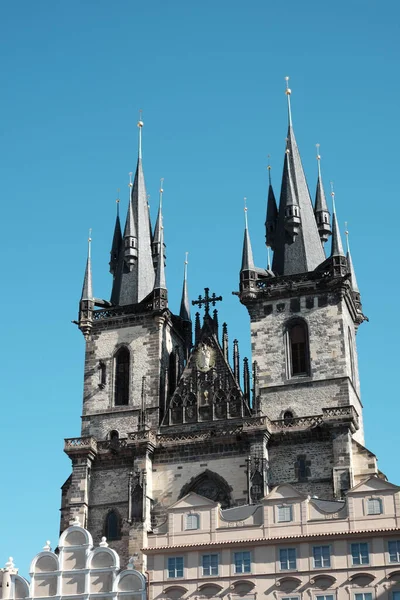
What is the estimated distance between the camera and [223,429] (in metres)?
57.3

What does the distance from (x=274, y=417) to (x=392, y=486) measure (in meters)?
17.4

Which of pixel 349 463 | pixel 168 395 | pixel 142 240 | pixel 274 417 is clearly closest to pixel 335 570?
pixel 349 463

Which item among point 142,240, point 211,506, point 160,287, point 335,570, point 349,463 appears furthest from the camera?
point 142,240

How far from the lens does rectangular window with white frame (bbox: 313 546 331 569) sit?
39.5 m

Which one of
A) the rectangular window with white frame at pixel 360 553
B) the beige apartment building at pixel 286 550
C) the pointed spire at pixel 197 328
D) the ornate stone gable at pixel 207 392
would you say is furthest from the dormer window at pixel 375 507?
the pointed spire at pixel 197 328

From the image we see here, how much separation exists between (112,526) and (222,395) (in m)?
8.68

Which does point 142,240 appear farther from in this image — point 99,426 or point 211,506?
point 211,506

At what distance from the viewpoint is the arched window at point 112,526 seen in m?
56.7

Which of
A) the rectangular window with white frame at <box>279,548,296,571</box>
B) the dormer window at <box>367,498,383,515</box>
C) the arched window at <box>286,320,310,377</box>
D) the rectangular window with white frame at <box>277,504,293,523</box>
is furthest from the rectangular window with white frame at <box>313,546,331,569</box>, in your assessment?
the arched window at <box>286,320,310,377</box>

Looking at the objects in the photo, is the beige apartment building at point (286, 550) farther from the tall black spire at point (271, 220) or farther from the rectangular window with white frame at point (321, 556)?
the tall black spire at point (271, 220)

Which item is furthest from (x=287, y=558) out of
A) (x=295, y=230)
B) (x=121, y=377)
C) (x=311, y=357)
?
(x=295, y=230)

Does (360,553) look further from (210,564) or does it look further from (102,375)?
(102,375)

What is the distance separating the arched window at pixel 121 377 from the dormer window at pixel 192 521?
18.9 m

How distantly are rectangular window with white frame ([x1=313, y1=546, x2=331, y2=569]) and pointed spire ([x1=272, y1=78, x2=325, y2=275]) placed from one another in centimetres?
2410
